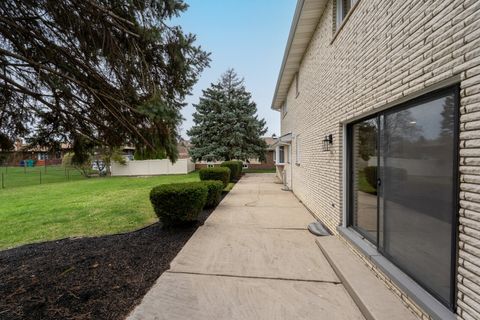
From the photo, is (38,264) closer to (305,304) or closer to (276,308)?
(276,308)

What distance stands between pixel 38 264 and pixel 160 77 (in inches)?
145

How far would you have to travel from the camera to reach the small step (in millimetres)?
2549

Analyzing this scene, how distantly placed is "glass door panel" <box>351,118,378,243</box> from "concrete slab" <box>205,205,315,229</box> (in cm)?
182

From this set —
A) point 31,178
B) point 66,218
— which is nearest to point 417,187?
point 66,218

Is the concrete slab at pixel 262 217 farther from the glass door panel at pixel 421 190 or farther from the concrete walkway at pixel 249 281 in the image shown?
the glass door panel at pixel 421 190

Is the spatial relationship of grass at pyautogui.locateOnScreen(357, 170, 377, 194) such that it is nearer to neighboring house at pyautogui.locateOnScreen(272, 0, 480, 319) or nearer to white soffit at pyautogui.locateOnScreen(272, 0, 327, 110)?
neighboring house at pyautogui.locateOnScreen(272, 0, 480, 319)

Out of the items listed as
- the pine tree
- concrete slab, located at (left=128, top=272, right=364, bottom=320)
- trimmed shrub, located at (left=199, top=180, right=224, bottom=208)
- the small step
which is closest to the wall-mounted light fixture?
the small step

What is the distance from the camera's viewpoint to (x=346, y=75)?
4.49m

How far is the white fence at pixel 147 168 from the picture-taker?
25.6 m

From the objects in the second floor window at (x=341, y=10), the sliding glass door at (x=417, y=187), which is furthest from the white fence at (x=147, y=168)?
the sliding glass door at (x=417, y=187)

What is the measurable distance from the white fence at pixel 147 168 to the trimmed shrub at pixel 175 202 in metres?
21.2

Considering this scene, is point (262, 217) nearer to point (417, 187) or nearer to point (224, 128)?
point (417, 187)

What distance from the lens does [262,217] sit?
7.00 m

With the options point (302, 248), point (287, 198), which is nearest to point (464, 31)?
point (302, 248)
